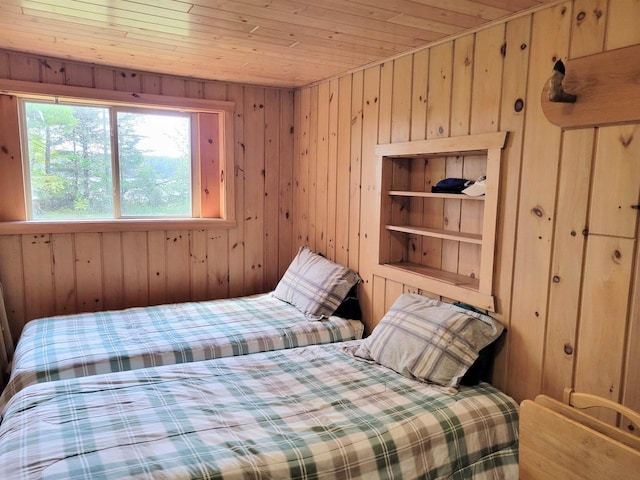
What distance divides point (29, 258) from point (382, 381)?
A: 2.39 m

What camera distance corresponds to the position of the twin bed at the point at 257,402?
149 cm

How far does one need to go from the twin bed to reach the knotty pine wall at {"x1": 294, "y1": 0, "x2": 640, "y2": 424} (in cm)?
20

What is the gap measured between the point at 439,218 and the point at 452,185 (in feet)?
0.99

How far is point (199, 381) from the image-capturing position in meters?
2.04

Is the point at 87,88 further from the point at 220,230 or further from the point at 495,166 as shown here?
the point at 495,166

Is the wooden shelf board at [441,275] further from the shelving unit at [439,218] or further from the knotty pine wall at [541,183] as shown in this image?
the knotty pine wall at [541,183]

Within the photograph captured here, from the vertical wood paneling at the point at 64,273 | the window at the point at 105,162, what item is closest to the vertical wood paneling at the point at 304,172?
the window at the point at 105,162

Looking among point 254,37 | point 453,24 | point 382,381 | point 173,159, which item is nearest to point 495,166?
point 453,24

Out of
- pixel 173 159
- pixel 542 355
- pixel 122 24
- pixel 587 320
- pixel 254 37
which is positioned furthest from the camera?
pixel 173 159

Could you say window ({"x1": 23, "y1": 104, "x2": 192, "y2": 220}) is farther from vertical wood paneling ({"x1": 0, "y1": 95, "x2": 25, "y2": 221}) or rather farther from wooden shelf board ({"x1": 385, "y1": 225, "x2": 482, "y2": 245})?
wooden shelf board ({"x1": 385, "y1": 225, "x2": 482, "y2": 245})

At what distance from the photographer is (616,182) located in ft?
5.30

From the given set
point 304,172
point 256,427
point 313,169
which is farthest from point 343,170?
point 256,427

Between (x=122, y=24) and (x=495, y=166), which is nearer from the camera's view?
(x=495, y=166)

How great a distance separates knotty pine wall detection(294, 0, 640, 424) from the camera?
5.36 ft
